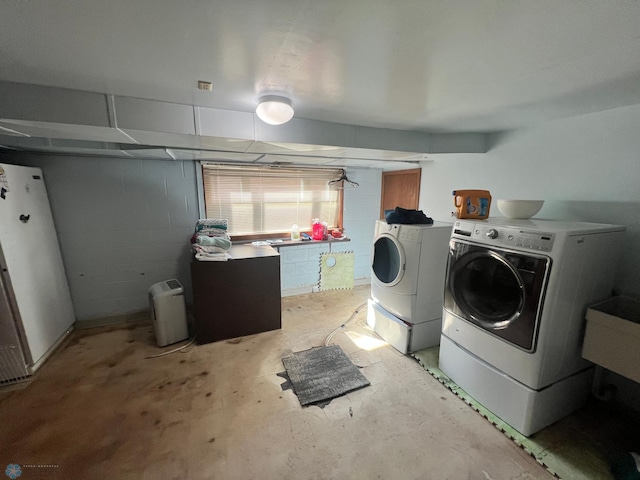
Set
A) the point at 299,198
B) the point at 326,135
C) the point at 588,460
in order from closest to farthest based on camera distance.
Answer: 1. the point at 588,460
2. the point at 326,135
3. the point at 299,198

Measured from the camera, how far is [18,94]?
4.41 ft

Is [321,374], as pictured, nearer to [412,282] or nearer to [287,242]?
[412,282]

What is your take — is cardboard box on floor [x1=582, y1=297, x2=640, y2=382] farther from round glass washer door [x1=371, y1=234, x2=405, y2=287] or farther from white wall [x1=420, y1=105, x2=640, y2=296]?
round glass washer door [x1=371, y1=234, x2=405, y2=287]

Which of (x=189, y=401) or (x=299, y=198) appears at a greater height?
(x=299, y=198)

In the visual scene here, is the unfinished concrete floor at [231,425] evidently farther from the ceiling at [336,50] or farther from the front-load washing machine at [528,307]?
the ceiling at [336,50]

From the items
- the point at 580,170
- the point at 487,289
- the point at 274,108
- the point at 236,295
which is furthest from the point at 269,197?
the point at 580,170

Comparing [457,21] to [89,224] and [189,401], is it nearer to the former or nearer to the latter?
[189,401]

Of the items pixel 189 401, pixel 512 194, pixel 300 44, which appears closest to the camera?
pixel 300 44

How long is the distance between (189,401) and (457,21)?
2.57 meters

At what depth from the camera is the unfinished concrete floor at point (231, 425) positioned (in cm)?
141

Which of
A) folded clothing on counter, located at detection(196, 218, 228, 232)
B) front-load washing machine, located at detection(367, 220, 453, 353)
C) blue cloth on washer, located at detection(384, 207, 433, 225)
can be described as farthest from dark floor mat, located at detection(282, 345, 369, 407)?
folded clothing on counter, located at detection(196, 218, 228, 232)

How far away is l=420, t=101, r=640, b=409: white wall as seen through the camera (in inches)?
66.3

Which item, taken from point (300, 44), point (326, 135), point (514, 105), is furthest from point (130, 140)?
point (514, 105)

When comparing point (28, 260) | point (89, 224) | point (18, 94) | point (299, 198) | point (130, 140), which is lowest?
point (28, 260)
